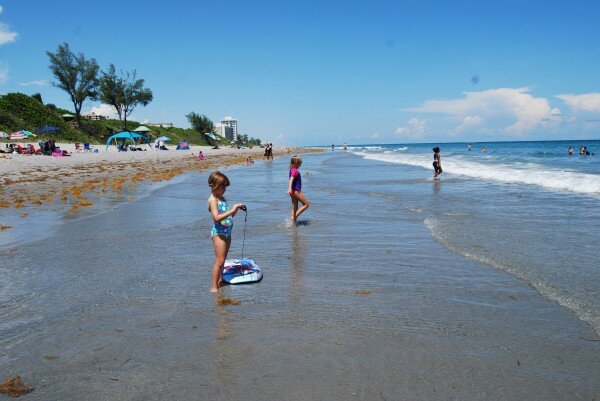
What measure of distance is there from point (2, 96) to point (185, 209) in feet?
180

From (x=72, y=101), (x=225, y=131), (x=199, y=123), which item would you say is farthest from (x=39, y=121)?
(x=225, y=131)

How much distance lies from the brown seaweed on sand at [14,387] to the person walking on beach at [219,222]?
7.86 feet

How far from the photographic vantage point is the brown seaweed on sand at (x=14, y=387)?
3.22 metres

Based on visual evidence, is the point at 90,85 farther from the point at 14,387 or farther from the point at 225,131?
the point at 225,131

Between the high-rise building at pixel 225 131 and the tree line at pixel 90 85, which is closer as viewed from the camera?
the tree line at pixel 90 85

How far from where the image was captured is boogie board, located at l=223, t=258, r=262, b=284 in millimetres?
5801

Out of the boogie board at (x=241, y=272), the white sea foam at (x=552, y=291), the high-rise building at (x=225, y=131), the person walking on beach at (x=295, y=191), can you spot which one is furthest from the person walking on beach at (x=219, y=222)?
the high-rise building at (x=225, y=131)

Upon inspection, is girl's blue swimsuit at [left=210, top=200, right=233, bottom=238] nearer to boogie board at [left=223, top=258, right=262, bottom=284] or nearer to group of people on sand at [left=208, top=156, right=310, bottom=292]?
group of people on sand at [left=208, top=156, right=310, bottom=292]

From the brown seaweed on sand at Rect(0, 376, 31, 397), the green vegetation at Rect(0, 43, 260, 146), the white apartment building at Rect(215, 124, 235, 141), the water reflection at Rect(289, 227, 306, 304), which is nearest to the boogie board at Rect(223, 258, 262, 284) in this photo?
the water reflection at Rect(289, 227, 306, 304)

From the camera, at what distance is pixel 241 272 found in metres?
5.95

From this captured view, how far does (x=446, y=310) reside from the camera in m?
4.72

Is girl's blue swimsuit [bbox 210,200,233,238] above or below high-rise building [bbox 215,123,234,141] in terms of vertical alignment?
below

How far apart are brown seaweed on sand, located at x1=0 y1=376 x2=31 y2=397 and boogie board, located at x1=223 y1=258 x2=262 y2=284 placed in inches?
106

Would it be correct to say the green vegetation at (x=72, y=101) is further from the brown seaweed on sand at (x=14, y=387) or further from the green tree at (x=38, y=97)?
the brown seaweed on sand at (x=14, y=387)
